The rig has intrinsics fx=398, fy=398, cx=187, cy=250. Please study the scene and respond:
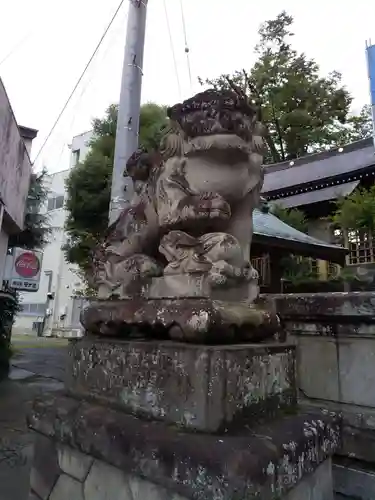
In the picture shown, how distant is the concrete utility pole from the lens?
167 inches

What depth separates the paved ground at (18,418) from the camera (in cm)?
238

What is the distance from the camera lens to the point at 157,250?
1.91 m

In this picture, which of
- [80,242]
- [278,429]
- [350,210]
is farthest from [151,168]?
[80,242]

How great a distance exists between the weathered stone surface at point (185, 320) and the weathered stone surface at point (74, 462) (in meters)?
0.47

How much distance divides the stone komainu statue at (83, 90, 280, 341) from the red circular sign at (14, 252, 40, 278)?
6.22 meters

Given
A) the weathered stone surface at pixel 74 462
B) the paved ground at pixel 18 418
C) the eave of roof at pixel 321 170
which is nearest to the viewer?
the weathered stone surface at pixel 74 462

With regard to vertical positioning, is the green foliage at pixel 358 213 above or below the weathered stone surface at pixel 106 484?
above

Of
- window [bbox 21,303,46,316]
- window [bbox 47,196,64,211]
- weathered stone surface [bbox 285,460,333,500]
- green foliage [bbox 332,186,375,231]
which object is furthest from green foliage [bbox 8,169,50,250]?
window [bbox 21,303,46,316]

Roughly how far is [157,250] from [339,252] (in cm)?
606

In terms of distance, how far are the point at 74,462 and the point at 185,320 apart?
29.7 inches

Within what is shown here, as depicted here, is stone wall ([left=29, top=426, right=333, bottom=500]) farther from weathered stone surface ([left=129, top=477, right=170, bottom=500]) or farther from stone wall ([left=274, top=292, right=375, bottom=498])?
stone wall ([left=274, top=292, right=375, bottom=498])

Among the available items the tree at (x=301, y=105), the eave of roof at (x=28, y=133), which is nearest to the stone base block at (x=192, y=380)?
the eave of roof at (x=28, y=133)

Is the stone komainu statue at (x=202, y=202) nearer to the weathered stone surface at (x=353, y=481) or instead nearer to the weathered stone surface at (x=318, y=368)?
the weathered stone surface at (x=318, y=368)

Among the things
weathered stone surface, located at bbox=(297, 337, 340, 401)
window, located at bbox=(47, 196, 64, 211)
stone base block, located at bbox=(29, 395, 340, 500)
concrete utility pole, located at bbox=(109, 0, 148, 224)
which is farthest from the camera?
window, located at bbox=(47, 196, 64, 211)
